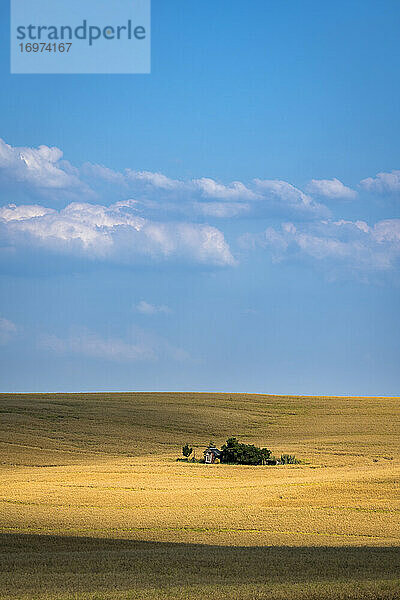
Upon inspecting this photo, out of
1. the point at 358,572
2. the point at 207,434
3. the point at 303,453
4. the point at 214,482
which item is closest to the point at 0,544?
the point at 358,572

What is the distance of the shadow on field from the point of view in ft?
38.5

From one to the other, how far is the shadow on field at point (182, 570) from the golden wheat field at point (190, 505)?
0.04 m

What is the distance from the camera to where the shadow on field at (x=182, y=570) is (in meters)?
11.7

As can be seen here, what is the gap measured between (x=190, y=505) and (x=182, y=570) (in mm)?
13000

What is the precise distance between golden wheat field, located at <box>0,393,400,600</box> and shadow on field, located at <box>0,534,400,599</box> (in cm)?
4

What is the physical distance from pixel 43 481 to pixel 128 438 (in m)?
15.8

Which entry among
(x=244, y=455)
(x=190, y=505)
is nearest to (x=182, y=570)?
(x=190, y=505)

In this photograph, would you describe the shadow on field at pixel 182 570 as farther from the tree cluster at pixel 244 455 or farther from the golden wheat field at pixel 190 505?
the tree cluster at pixel 244 455

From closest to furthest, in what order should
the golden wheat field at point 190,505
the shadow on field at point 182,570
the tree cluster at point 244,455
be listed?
the shadow on field at point 182,570 < the golden wheat field at point 190,505 < the tree cluster at point 244,455

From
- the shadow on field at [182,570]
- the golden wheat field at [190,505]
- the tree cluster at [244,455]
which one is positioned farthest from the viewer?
the tree cluster at [244,455]

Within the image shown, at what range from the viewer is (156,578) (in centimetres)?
1337

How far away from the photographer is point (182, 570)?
46.9 ft

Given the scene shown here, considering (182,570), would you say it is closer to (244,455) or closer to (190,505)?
(190,505)

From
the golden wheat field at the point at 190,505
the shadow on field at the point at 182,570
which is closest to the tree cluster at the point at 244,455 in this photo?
the golden wheat field at the point at 190,505
